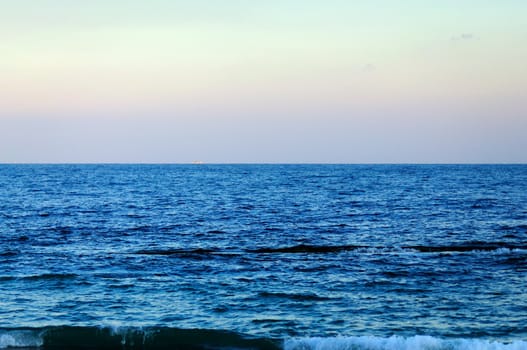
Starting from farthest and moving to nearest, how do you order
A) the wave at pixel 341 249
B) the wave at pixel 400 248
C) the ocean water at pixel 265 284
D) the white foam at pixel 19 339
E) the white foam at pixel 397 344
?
the wave at pixel 400 248 → the wave at pixel 341 249 → the ocean water at pixel 265 284 → the white foam at pixel 19 339 → the white foam at pixel 397 344

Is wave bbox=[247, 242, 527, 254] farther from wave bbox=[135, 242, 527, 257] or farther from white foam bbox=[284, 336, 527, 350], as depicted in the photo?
white foam bbox=[284, 336, 527, 350]

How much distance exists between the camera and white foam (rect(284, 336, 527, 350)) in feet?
54.3

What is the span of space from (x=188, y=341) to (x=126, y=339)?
5.78ft

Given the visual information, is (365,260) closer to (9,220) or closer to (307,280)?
(307,280)

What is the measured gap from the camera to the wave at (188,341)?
54.9 ft

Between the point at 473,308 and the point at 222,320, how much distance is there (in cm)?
810

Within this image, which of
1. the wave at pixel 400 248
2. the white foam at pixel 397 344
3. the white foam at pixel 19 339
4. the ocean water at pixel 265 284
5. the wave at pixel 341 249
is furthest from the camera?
the wave at pixel 400 248

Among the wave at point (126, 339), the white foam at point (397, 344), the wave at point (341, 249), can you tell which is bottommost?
the wave at point (126, 339)

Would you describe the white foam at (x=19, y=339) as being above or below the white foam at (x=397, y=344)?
below

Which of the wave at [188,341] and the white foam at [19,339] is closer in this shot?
the wave at [188,341]

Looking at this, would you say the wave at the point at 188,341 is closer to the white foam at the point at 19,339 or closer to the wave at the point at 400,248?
the white foam at the point at 19,339

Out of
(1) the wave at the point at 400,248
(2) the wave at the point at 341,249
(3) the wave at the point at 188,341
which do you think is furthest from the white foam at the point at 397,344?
(1) the wave at the point at 400,248

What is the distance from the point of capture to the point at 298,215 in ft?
169

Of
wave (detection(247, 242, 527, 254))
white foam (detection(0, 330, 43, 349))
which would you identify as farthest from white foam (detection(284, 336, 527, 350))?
wave (detection(247, 242, 527, 254))
